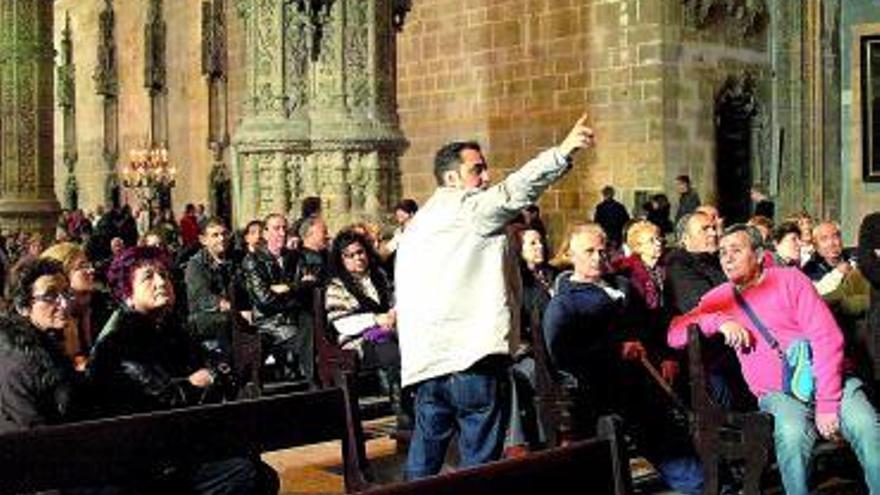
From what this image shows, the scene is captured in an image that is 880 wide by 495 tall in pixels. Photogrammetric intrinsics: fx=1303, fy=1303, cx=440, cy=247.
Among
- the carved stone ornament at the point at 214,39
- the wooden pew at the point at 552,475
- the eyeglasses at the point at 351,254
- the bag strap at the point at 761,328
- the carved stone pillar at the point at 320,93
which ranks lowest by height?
the wooden pew at the point at 552,475

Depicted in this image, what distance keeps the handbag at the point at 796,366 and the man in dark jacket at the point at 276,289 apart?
12.7 ft

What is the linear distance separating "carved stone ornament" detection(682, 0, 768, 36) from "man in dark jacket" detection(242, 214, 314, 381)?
9.92 metres

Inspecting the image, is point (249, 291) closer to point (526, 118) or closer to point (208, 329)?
point (208, 329)

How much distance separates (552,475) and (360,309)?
4955 mm

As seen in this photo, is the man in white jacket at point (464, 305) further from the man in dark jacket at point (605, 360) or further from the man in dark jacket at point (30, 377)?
the man in dark jacket at point (30, 377)

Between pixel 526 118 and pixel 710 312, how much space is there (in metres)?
14.1

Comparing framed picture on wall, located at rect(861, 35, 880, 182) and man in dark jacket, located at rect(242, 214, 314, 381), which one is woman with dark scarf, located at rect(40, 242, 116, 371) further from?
framed picture on wall, located at rect(861, 35, 880, 182)

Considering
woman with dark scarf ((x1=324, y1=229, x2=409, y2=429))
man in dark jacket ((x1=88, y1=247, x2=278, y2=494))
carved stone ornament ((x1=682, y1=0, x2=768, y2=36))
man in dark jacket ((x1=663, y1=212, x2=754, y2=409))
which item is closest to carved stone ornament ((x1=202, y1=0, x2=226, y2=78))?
carved stone ornament ((x1=682, y1=0, x2=768, y2=36))

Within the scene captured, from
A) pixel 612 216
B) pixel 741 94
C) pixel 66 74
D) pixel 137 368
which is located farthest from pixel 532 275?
pixel 66 74

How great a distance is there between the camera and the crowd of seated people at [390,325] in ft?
16.6

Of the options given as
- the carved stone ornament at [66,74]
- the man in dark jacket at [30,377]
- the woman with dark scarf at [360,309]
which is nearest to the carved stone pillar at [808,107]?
the woman with dark scarf at [360,309]

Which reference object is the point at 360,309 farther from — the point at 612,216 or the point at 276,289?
the point at 612,216

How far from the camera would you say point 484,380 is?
520cm

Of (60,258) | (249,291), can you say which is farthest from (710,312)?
(249,291)
